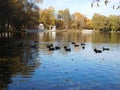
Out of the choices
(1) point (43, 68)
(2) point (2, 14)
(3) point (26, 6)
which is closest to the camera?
(1) point (43, 68)

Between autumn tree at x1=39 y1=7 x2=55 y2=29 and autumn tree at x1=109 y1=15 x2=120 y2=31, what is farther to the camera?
autumn tree at x1=109 y1=15 x2=120 y2=31

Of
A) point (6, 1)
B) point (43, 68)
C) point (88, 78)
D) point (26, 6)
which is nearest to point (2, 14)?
point (6, 1)

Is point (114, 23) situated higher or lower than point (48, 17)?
lower

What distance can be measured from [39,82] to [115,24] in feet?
570

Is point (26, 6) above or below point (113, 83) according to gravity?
above

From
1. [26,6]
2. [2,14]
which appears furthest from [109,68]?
[26,6]

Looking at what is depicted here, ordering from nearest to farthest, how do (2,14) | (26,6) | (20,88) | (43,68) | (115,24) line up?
(20,88)
(43,68)
(2,14)
(26,6)
(115,24)

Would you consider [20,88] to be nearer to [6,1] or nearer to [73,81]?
[73,81]

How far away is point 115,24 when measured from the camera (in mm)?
188250

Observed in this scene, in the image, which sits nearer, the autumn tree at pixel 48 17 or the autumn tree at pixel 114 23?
the autumn tree at pixel 48 17

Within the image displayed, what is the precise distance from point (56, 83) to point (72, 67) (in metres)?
6.92

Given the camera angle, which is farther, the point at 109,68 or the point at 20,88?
the point at 109,68

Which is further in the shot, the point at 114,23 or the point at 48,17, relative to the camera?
the point at 48,17

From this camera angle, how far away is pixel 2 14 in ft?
202
